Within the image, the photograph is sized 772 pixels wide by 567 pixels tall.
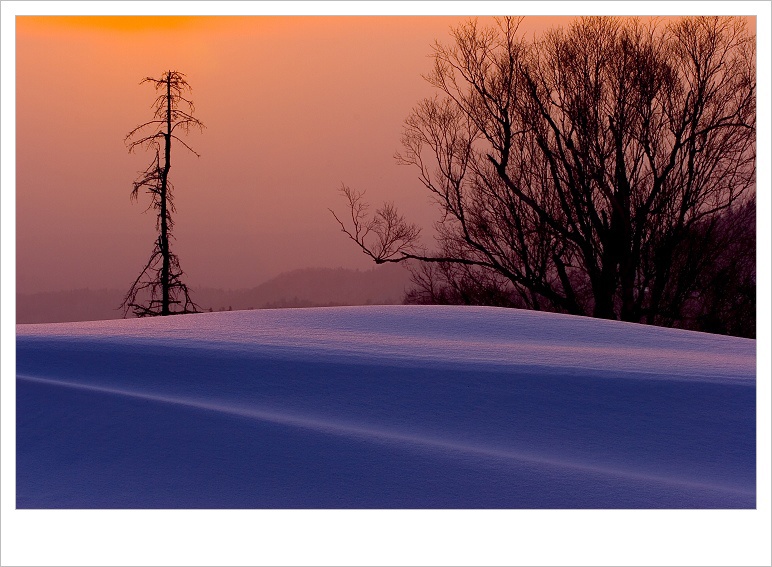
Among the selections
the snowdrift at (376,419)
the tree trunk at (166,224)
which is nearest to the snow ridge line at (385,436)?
the snowdrift at (376,419)

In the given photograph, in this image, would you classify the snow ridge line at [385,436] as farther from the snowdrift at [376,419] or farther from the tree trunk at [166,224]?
the tree trunk at [166,224]

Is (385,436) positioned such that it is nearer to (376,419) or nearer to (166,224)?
(376,419)

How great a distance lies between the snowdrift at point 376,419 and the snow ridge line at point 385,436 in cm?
2

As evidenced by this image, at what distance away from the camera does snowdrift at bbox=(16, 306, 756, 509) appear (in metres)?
3.48

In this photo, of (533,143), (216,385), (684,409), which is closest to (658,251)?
(533,143)

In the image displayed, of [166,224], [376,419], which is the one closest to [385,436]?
[376,419]

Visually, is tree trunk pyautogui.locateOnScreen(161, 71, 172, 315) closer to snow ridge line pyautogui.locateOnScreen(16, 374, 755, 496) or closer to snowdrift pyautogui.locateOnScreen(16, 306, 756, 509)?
snowdrift pyautogui.locateOnScreen(16, 306, 756, 509)

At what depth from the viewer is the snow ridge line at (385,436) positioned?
12.1ft

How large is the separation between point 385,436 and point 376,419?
0.29m

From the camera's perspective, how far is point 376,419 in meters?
4.27

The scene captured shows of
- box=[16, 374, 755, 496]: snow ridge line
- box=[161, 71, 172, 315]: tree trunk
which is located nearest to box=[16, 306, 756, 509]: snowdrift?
box=[16, 374, 755, 496]: snow ridge line

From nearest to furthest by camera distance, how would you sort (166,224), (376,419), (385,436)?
1. (385,436)
2. (376,419)
3. (166,224)

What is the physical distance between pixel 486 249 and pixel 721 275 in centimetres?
385

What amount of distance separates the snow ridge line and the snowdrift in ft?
0.05
